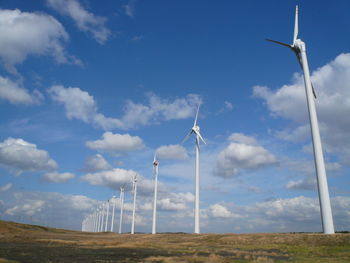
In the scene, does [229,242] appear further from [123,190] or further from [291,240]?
[123,190]

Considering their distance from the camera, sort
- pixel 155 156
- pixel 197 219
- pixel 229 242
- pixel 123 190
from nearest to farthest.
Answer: pixel 229 242
pixel 197 219
pixel 155 156
pixel 123 190

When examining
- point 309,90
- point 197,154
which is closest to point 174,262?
point 309,90

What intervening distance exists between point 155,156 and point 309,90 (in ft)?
296

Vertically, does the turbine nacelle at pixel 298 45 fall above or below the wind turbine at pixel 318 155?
above

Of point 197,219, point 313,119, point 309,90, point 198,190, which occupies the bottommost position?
point 197,219

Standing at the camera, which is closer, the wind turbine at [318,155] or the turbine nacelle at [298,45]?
the wind turbine at [318,155]

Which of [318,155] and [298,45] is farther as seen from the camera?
[298,45]

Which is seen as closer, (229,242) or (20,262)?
(20,262)

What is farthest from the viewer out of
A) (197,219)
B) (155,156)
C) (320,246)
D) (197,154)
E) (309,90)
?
(155,156)

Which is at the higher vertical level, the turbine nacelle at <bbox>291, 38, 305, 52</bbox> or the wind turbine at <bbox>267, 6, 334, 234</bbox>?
the turbine nacelle at <bbox>291, 38, 305, 52</bbox>

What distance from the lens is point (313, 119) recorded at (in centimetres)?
4919

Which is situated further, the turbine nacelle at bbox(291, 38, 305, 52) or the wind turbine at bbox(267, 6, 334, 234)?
the turbine nacelle at bbox(291, 38, 305, 52)

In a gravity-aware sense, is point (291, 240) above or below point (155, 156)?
below

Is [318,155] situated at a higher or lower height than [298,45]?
lower
